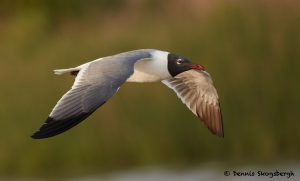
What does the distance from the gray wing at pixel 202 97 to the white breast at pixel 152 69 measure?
1.45ft

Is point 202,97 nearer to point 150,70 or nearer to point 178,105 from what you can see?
point 150,70

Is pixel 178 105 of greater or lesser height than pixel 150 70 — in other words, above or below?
below

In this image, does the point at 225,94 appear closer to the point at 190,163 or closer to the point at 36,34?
the point at 190,163

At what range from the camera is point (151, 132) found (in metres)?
8.39

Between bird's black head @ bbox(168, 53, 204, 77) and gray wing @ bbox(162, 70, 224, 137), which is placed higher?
bird's black head @ bbox(168, 53, 204, 77)

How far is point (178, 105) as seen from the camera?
27.8 feet

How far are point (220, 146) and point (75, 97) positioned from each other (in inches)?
82.3

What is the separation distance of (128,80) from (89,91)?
57cm

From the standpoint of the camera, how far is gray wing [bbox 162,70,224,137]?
24.8 ft

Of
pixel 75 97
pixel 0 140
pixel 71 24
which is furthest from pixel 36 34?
pixel 75 97

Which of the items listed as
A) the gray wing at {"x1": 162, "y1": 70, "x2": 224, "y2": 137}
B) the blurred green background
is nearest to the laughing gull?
the gray wing at {"x1": 162, "y1": 70, "x2": 224, "y2": 137}

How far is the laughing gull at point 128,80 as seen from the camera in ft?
20.7

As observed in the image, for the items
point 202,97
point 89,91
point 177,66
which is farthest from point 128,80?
→ point 202,97

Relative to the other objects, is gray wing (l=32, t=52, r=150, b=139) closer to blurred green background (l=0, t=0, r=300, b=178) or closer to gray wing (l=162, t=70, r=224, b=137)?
gray wing (l=162, t=70, r=224, b=137)
